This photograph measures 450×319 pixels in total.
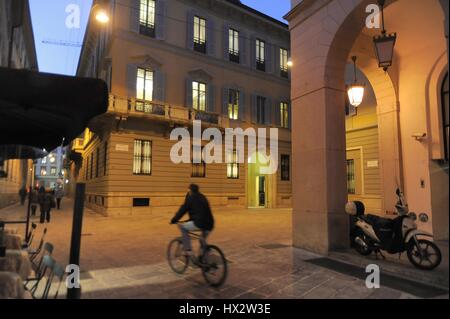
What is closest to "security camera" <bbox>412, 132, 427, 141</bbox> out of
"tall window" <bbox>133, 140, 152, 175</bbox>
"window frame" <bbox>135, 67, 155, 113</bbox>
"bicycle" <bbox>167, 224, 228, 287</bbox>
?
"bicycle" <bbox>167, 224, 228, 287</bbox>

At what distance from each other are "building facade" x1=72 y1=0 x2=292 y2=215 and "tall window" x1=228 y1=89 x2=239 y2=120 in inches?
2.5

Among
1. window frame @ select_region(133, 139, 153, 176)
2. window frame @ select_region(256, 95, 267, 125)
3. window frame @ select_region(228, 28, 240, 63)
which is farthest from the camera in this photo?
window frame @ select_region(256, 95, 267, 125)

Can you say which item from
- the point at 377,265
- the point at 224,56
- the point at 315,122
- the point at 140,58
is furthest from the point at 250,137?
the point at 377,265

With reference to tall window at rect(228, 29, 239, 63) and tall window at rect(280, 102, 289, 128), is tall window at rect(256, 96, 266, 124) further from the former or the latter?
tall window at rect(228, 29, 239, 63)

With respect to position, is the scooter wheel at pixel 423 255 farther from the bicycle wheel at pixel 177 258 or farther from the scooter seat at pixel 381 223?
the bicycle wheel at pixel 177 258

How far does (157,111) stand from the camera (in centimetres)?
1780

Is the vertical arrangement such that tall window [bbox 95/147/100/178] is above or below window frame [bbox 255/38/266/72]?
below

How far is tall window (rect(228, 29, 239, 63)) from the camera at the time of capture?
21.7m

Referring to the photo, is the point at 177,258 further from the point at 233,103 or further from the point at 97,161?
the point at 233,103

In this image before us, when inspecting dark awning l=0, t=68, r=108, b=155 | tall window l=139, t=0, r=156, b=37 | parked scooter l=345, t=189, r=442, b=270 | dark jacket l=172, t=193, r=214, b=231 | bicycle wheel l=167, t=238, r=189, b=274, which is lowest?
bicycle wheel l=167, t=238, r=189, b=274
